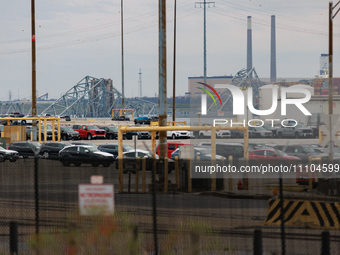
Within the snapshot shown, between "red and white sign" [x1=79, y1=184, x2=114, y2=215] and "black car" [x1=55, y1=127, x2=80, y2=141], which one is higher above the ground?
"red and white sign" [x1=79, y1=184, x2=114, y2=215]

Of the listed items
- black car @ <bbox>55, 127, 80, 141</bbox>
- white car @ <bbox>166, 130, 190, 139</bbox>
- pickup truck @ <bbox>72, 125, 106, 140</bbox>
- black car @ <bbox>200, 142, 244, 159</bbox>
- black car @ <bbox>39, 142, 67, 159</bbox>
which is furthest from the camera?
pickup truck @ <bbox>72, 125, 106, 140</bbox>

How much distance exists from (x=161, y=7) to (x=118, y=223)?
10.7 m

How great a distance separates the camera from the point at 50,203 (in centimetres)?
951

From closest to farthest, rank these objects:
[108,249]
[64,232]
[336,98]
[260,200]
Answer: [108,249], [64,232], [260,200], [336,98]

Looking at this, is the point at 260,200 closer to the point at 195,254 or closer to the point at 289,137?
the point at 195,254

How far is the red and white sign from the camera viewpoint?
324 inches

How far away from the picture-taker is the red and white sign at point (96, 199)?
8234 millimetres

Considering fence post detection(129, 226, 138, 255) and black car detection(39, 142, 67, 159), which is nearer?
fence post detection(129, 226, 138, 255)

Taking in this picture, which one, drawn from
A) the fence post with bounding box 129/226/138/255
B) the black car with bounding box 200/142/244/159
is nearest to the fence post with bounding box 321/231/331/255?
the fence post with bounding box 129/226/138/255

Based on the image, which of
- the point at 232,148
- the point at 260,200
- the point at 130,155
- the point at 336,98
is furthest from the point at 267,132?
the point at 260,200

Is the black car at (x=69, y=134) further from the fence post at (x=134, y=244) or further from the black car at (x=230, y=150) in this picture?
the fence post at (x=134, y=244)

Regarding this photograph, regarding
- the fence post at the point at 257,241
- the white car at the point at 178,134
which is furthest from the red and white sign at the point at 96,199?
the white car at the point at 178,134

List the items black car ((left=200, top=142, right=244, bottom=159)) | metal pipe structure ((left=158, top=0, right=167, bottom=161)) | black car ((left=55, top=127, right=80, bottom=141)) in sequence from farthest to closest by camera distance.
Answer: black car ((left=55, top=127, right=80, bottom=141)) < black car ((left=200, top=142, right=244, bottom=159)) < metal pipe structure ((left=158, top=0, right=167, bottom=161))

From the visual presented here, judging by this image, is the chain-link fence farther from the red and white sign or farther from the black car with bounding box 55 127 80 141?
the black car with bounding box 55 127 80 141
